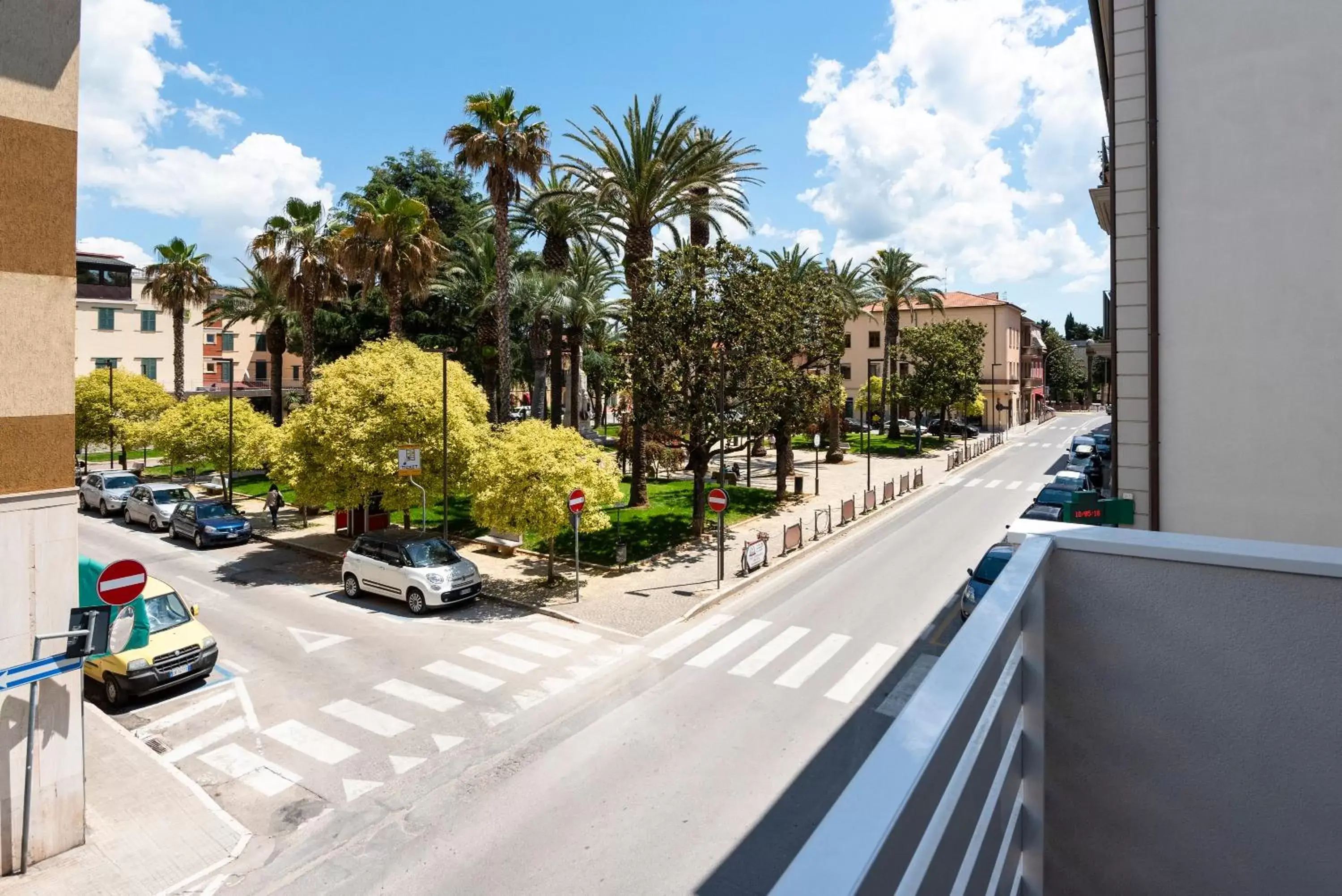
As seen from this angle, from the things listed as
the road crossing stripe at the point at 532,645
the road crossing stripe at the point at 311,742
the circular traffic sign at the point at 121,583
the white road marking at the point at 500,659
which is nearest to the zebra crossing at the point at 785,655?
the road crossing stripe at the point at 532,645

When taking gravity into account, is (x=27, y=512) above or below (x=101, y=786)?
above

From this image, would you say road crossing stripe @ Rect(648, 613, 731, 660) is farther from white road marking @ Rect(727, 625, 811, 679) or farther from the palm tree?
the palm tree

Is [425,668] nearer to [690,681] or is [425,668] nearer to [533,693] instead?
[533,693]

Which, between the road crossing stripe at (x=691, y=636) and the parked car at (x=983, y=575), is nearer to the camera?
the parked car at (x=983, y=575)

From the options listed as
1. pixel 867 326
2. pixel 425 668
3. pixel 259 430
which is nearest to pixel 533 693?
pixel 425 668

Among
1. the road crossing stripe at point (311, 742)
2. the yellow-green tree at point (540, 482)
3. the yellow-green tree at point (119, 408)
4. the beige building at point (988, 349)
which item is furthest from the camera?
the beige building at point (988, 349)

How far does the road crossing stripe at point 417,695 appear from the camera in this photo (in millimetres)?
12078

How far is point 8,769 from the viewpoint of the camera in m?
7.79

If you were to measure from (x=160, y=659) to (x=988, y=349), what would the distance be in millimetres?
68873

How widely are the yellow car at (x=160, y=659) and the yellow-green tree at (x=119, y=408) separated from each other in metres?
26.5

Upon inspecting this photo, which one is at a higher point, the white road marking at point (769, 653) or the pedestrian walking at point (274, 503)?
the pedestrian walking at point (274, 503)

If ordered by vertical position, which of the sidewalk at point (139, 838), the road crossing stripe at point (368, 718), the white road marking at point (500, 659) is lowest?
the sidewalk at point (139, 838)

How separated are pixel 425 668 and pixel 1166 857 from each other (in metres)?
12.6

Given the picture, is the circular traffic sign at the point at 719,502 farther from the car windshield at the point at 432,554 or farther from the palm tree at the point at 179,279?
the palm tree at the point at 179,279
